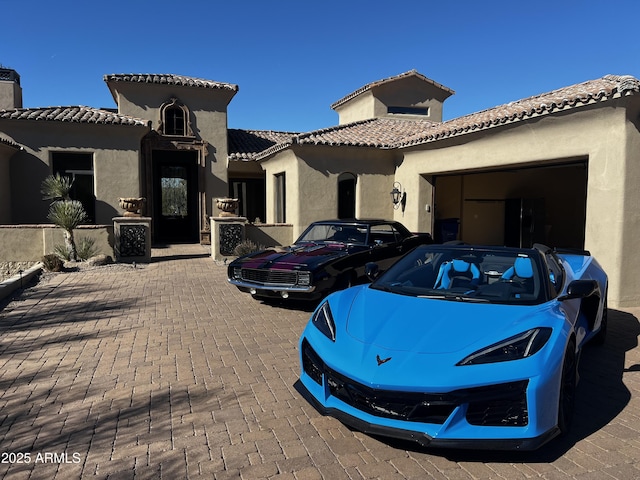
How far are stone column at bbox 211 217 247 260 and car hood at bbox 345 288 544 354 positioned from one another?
9346 millimetres

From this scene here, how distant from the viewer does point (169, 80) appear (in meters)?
16.7

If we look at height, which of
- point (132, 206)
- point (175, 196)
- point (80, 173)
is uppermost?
point (80, 173)

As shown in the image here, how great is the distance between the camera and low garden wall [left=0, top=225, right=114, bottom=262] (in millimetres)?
11367

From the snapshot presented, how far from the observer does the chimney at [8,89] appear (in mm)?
18391

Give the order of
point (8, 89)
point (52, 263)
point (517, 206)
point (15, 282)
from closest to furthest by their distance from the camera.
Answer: point (15, 282) → point (52, 263) → point (517, 206) → point (8, 89)

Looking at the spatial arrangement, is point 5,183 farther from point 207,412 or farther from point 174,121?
point 207,412

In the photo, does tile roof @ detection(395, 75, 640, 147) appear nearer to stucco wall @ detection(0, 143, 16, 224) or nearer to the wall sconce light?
the wall sconce light

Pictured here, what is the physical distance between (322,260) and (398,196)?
26.1 ft

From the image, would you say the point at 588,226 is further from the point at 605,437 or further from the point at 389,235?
the point at 605,437

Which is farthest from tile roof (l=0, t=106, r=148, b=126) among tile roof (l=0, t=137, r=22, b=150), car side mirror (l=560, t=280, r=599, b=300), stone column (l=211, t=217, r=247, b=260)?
car side mirror (l=560, t=280, r=599, b=300)

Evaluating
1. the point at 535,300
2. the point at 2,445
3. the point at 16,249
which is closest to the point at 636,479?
the point at 535,300

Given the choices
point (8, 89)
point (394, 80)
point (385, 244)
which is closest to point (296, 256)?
point (385, 244)

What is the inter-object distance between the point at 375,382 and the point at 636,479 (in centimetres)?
170

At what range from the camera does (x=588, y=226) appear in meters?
7.74
